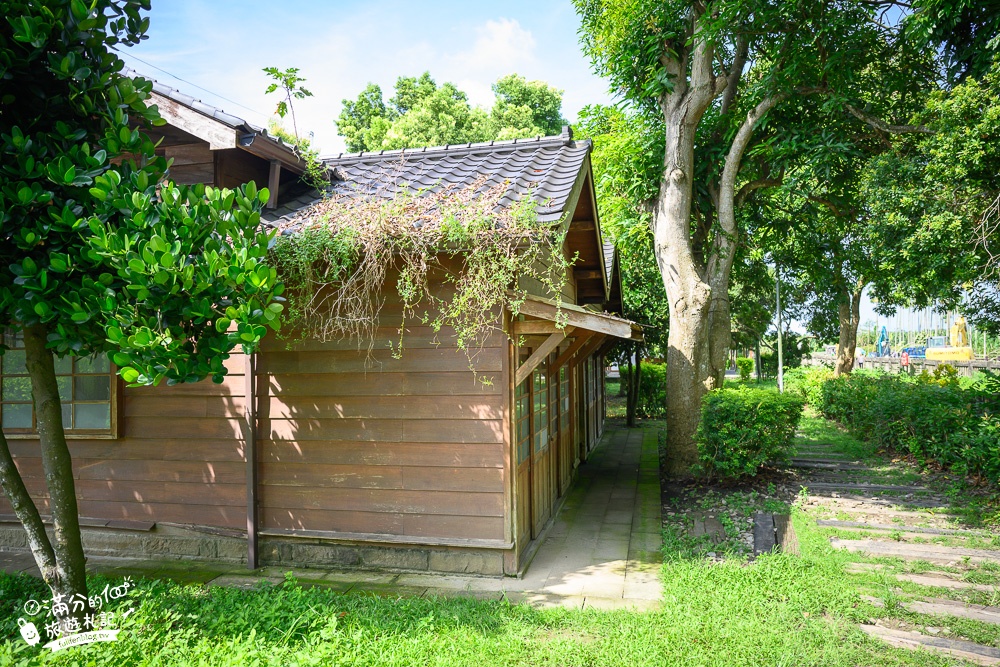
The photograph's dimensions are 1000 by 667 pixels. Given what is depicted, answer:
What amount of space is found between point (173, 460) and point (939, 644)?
6551mm

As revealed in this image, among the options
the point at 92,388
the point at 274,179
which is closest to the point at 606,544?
the point at 274,179

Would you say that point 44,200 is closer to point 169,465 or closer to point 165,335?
point 165,335

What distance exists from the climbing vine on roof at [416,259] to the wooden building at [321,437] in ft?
0.59

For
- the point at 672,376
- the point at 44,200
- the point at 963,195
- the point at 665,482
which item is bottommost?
the point at 665,482

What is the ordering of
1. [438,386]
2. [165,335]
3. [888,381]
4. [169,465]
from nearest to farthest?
[165,335], [438,386], [169,465], [888,381]

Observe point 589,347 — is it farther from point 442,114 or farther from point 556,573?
point 442,114

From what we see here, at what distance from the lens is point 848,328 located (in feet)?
68.0

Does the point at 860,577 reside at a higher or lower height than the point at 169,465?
lower

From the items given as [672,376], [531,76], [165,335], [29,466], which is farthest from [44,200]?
[531,76]

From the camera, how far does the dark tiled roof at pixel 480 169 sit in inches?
222

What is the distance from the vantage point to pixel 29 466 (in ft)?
21.1

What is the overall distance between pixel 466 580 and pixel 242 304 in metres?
3.25

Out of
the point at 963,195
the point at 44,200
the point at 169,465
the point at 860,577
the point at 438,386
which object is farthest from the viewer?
the point at 963,195

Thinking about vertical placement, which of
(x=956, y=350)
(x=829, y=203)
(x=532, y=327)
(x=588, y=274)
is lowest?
(x=956, y=350)
